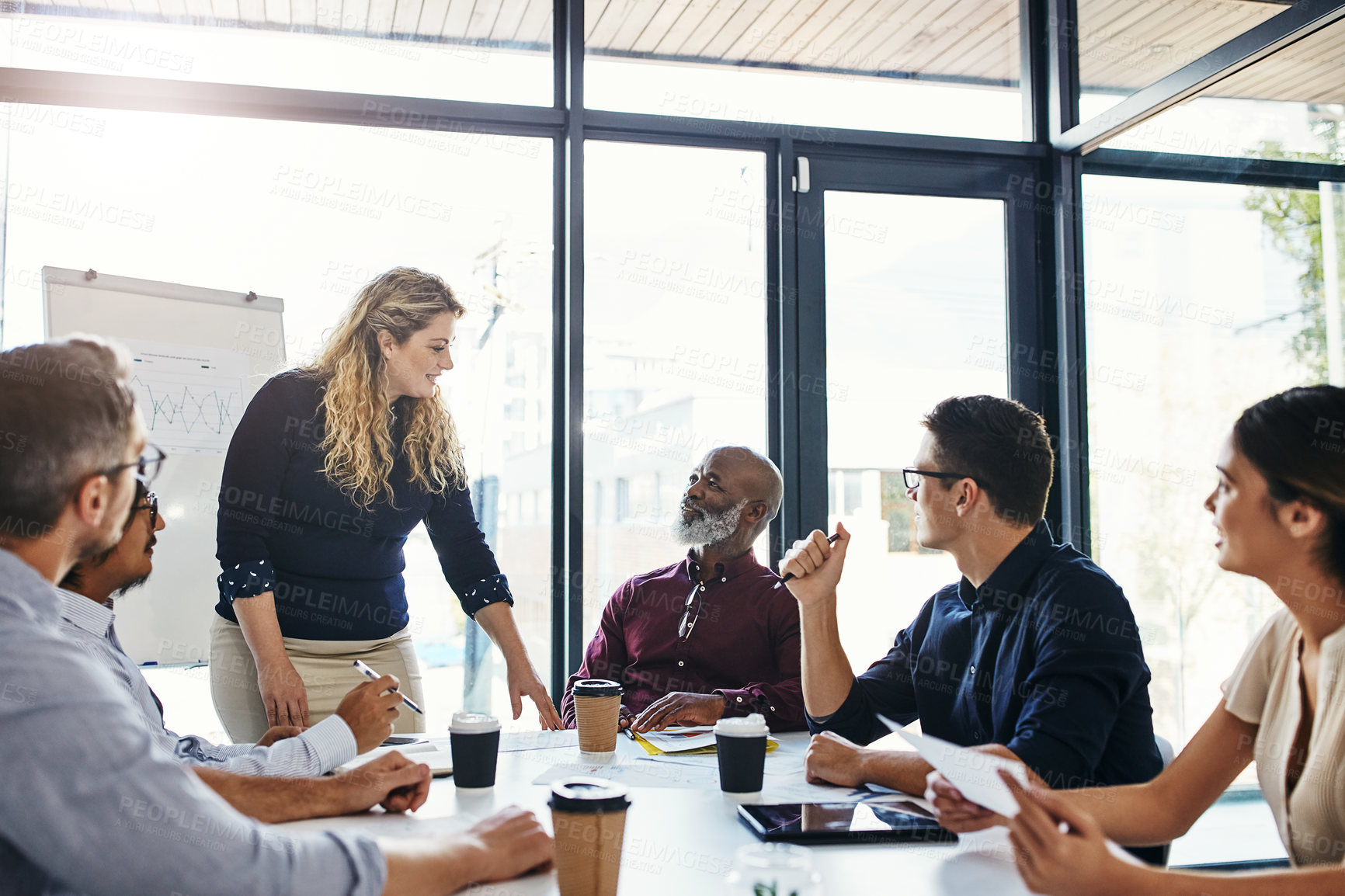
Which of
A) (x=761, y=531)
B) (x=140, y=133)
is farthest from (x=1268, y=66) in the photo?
(x=140, y=133)

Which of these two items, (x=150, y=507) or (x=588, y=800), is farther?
(x=150, y=507)

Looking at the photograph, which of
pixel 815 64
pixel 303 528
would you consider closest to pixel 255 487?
pixel 303 528

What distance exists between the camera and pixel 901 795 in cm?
150

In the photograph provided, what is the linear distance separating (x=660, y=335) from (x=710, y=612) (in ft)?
3.88

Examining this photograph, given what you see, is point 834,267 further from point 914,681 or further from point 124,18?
point 124,18

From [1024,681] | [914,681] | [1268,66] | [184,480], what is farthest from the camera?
[184,480]

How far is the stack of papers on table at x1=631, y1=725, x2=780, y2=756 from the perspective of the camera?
5.98 feet

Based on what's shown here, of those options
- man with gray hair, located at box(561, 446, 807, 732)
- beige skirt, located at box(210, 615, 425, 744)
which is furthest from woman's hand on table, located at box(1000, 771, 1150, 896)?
beige skirt, located at box(210, 615, 425, 744)

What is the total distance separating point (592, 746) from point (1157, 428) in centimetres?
251

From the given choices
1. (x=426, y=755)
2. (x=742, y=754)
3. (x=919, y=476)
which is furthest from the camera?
(x=919, y=476)

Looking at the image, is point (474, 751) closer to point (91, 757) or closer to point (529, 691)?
point (91, 757)

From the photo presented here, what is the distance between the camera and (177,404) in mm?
3098

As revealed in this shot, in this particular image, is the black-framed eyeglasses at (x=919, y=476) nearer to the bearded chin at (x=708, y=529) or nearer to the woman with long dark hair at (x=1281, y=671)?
the woman with long dark hair at (x=1281, y=671)

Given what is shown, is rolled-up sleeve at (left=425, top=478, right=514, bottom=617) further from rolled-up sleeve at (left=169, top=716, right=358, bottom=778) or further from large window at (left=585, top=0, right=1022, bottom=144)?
large window at (left=585, top=0, right=1022, bottom=144)
